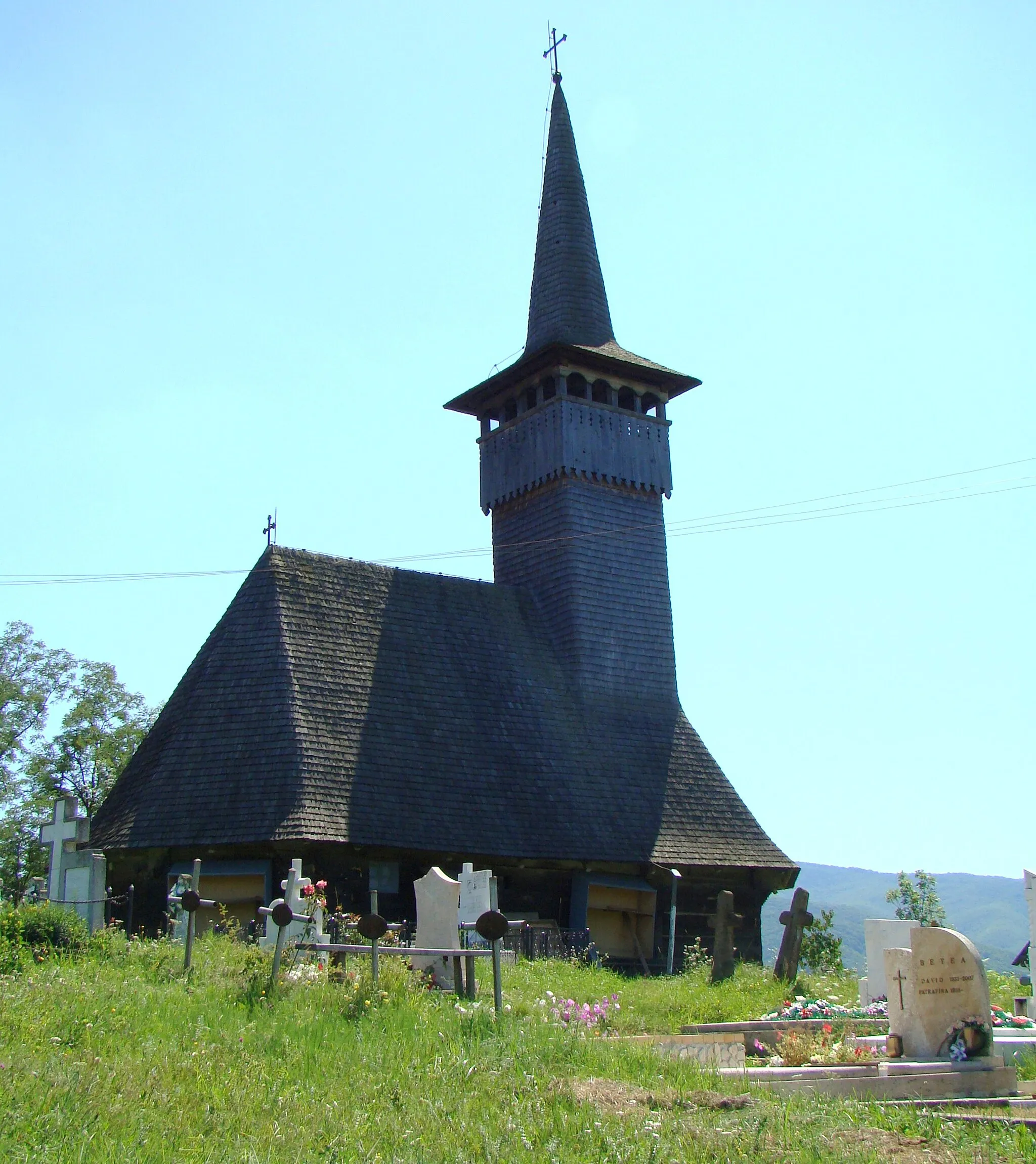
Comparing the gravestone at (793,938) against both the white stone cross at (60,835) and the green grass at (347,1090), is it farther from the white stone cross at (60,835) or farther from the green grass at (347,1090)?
the white stone cross at (60,835)

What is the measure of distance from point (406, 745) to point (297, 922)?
21.9 feet

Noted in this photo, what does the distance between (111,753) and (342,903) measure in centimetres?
1502

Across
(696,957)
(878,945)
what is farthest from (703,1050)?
(696,957)

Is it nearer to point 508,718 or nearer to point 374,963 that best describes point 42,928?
point 374,963

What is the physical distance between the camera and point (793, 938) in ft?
54.5

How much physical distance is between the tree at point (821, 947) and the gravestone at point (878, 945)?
755cm

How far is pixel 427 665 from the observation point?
835 inches

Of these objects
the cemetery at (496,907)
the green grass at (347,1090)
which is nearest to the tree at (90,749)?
the cemetery at (496,907)

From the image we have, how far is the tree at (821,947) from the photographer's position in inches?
874

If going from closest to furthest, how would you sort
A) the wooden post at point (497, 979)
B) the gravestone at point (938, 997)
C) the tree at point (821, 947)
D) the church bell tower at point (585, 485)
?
the gravestone at point (938, 997), the wooden post at point (497, 979), the tree at point (821, 947), the church bell tower at point (585, 485)

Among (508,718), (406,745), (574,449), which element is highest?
(574,449)

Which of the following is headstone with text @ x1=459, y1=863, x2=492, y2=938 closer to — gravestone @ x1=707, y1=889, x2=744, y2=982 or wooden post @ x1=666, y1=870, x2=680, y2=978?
gravestone @ x1=707, y1=889, x2=744, y2=982

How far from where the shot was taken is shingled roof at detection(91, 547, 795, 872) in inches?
707

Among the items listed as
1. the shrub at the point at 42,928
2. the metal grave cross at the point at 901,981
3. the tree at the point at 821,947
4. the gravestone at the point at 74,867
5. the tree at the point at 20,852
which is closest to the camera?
the metal grave cross at the point at 901,981
